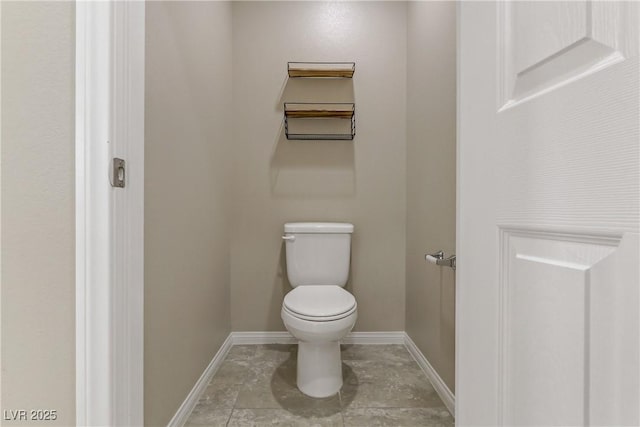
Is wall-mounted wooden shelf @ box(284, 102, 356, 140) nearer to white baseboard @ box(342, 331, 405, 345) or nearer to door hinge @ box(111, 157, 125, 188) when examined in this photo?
white baseboard @ box(342, 331, 405, 345)

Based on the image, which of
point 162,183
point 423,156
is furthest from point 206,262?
point 423,156

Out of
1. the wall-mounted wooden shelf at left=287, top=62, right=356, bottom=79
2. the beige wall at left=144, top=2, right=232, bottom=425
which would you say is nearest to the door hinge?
the beige wall at left=144, top=2, right=232, bottom=425

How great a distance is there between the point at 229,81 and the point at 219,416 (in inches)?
72.6

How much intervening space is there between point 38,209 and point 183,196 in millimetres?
760

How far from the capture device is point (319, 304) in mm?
1514

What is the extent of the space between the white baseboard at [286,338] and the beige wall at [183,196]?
0.21 meters

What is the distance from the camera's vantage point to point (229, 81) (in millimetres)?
2074

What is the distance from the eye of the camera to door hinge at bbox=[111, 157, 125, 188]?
597 millimetres

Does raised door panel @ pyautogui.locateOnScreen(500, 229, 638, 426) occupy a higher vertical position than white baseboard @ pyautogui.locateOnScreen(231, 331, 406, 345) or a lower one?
higher

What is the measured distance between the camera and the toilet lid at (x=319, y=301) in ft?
4.69

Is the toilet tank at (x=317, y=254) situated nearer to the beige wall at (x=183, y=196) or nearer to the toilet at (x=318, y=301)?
the toilet at (x=318, y=301)

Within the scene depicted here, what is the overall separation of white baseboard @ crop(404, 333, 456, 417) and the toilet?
18.3 inches

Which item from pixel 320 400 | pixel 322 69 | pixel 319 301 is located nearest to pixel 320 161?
pixel 322 69

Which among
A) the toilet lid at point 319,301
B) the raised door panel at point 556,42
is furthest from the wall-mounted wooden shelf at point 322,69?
the raised door panel at point 556,42
